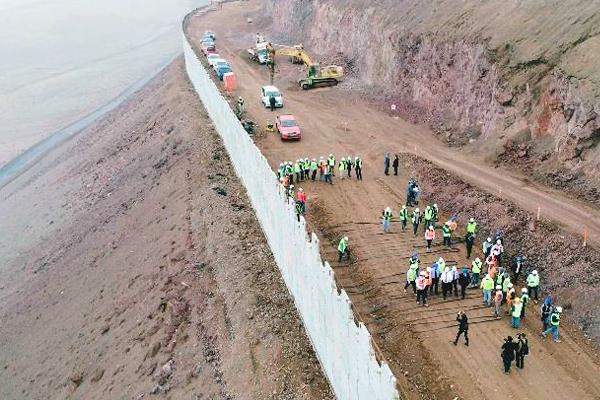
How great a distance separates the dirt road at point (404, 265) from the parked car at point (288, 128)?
439 mm

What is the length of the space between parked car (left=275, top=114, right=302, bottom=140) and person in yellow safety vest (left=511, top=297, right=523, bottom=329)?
19.0 meters

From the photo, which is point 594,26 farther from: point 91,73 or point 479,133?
point 91,73

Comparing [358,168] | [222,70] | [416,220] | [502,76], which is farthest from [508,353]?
[222,70]

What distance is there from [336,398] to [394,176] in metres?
15.1

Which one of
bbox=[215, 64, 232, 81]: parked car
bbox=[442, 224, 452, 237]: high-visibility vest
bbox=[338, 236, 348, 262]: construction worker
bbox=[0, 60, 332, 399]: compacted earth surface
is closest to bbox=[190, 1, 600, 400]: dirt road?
bbox=[338, 236, 348, 262]: construction worker

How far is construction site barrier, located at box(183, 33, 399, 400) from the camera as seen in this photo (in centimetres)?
1361

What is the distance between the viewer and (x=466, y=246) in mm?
22750

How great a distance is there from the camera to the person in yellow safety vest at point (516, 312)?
18.1 metres

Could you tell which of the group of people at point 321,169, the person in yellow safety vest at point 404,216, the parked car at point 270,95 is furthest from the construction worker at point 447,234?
the parked car at point 270,95

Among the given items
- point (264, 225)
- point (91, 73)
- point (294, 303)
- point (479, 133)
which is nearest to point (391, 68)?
point (479, 133)

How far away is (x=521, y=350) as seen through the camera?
1662cm

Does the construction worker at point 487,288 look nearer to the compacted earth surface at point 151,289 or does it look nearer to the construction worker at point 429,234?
the construction worker at point 429,234

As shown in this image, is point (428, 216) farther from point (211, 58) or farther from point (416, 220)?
point (211, 58)

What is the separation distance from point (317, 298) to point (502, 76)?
58.7 ft
